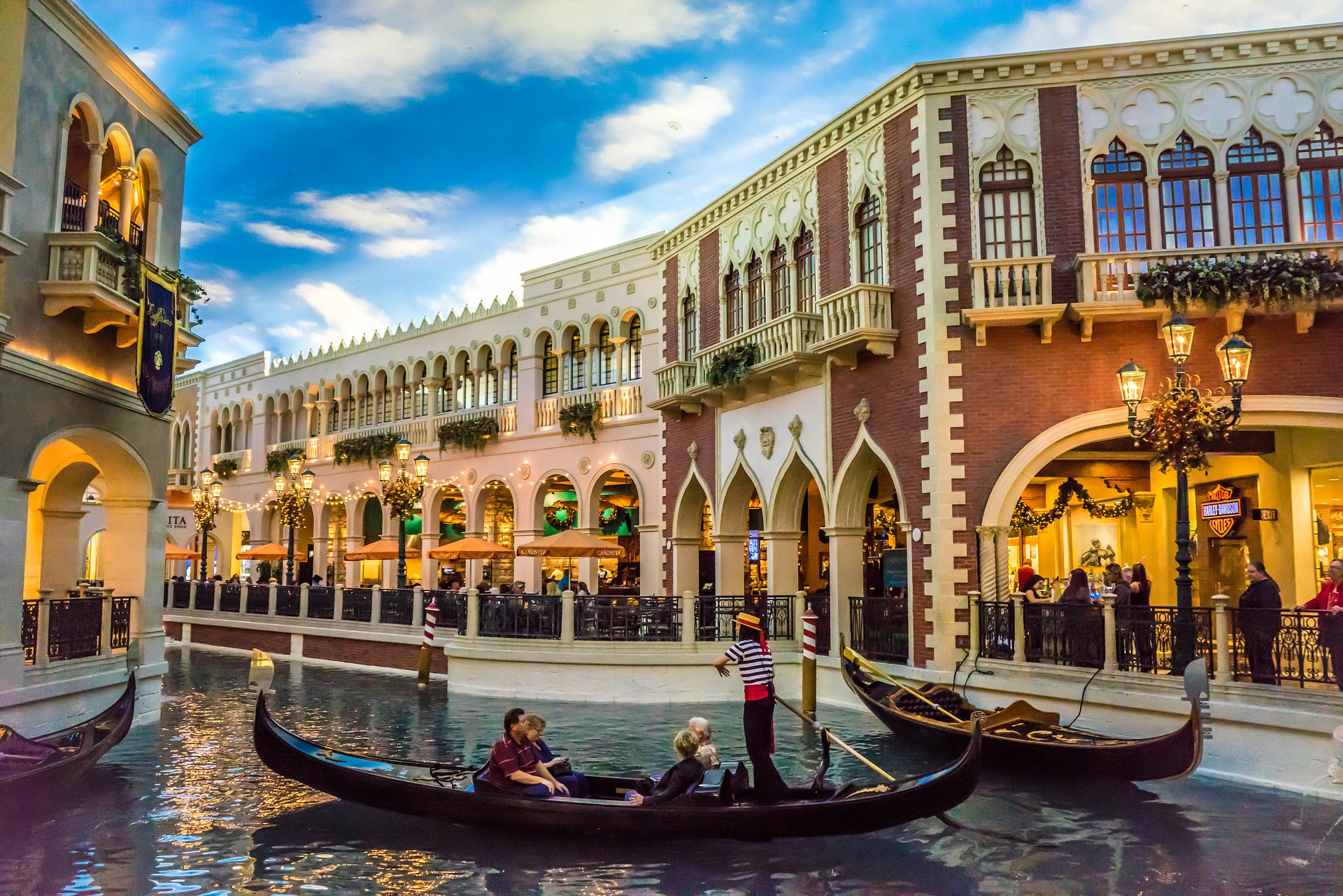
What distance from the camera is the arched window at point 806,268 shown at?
15359 mm

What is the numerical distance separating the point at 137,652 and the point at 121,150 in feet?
19.3

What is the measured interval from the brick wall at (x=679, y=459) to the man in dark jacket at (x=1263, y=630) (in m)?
9.43

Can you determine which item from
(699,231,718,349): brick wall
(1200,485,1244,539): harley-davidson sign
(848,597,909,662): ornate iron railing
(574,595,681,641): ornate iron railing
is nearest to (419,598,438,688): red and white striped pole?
(574,595,681,641): ornate iron railing

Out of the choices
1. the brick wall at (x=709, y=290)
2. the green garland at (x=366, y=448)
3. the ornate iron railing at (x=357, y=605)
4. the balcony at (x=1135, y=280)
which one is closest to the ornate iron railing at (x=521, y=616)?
the ornate iron railing at (x=357, y=605)

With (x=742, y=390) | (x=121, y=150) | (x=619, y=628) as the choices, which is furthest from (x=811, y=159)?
(x=121, y=150)

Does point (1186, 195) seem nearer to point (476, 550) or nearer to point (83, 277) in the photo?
point (83, 277)

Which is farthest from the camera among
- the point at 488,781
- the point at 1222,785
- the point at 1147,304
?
the point at 1147,304

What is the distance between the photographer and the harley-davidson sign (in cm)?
1386

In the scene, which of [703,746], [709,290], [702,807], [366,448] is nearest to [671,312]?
[709,290]

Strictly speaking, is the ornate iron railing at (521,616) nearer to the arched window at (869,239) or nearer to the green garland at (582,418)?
the green garland at (582,418)

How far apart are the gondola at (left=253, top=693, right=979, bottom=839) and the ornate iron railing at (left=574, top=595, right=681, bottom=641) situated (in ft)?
23.7

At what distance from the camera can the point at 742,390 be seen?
16609mm

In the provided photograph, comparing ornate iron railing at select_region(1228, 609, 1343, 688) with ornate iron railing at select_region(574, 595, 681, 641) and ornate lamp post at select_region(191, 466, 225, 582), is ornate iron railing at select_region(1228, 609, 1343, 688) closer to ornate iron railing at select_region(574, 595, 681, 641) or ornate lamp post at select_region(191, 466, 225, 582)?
ornate iron railing at select_region(574, 595, 681, 641)

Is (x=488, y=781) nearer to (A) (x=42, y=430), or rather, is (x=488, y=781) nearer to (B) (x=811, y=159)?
(A) (x=42, y=430)
